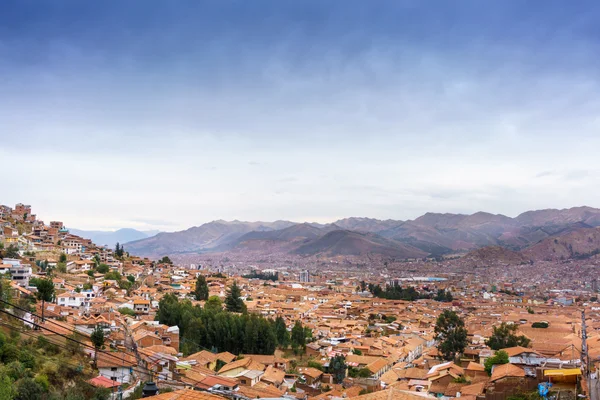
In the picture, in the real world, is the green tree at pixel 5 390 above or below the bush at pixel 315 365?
above

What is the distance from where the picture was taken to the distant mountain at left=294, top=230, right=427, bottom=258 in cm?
16312

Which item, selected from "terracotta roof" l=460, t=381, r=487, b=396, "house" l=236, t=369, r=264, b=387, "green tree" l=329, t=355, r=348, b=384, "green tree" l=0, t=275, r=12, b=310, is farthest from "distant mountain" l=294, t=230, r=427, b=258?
"terracotta roof" l=460, t=381, r=487, b=396

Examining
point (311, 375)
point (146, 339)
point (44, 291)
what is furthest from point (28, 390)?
point (44, 291)

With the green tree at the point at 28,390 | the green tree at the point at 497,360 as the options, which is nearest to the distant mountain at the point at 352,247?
the green tree at the point at 497,360

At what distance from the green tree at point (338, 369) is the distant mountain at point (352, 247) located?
13559 centimetres

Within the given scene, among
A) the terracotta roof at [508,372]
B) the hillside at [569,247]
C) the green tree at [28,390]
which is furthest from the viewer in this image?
the hillside at [569,247]

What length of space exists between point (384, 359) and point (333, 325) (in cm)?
1063

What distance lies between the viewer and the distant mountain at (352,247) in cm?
16312

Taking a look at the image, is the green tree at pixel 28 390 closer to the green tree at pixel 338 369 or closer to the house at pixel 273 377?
the house at pixel 273 377

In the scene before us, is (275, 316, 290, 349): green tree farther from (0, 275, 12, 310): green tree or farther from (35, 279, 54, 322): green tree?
(0, 275, 12, 310): green tree

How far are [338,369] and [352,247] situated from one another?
504 ft

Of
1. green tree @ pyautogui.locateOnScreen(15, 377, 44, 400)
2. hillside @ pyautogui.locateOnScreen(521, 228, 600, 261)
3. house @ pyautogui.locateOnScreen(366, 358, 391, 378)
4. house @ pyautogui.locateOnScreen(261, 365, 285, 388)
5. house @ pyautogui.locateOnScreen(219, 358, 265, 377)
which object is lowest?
house @ pyautogui.locateOnScreen(366, 358, 391, 378)

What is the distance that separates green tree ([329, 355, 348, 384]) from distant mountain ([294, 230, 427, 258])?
136 m

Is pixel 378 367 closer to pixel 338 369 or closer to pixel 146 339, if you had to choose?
pixel 338 369
